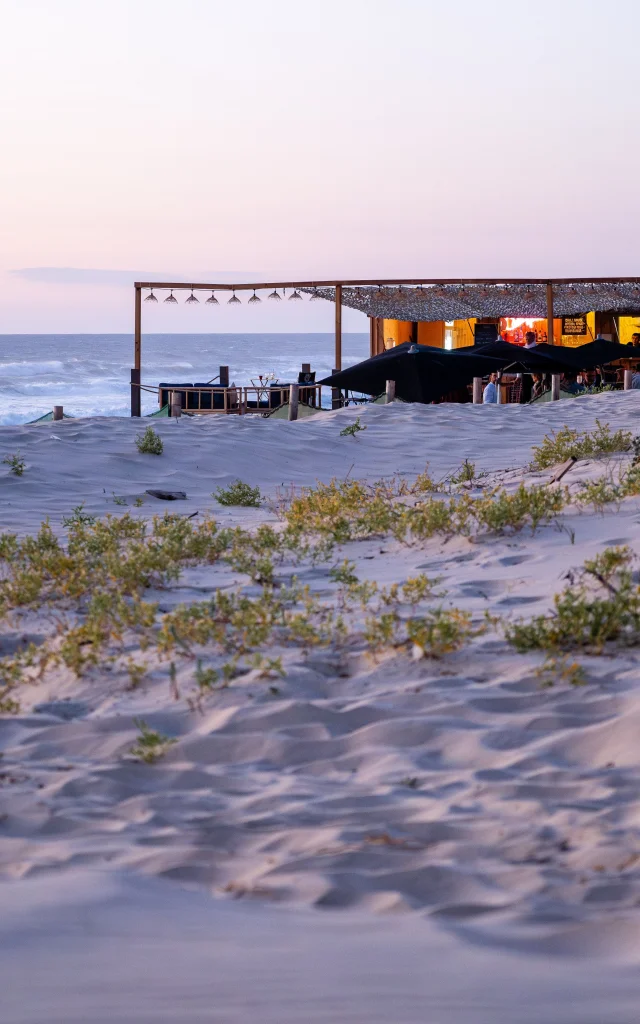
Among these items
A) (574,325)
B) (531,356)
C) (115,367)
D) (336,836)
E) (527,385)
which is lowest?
(336,836)

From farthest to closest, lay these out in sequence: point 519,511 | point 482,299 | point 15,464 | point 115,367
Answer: point 115,367, point 482,299, point 15,464, point 519,511

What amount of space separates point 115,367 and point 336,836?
7712cm

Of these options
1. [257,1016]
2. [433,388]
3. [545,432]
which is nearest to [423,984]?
[257,1016]

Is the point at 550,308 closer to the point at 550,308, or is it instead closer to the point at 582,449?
the point at 550,308

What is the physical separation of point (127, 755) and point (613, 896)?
5.69 ft

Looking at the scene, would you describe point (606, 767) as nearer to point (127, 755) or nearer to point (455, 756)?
point (455, 756)

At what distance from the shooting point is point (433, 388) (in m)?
18.8

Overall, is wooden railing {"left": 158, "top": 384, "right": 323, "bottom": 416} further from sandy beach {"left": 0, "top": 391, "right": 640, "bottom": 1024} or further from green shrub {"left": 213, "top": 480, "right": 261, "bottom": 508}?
sandy beach {"left": 0, "top": 391, "right": 640, "bottom": 1024}

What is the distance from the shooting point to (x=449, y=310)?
29.4m

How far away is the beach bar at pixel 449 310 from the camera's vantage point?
80.2 ft

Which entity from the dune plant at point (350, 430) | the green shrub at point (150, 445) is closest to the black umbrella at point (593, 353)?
the dune plant at point (350, 430)

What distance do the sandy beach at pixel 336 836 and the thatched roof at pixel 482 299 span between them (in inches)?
856

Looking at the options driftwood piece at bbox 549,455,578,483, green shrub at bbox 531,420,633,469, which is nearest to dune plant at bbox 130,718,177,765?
driftwood piece at bbox 549,455,578,483

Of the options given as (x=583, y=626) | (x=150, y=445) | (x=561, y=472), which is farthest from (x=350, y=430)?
(x=583, y=626)
